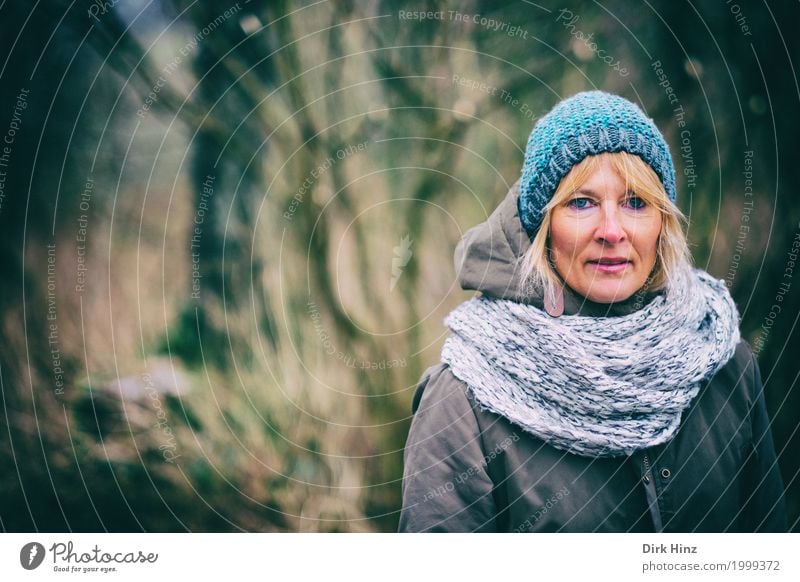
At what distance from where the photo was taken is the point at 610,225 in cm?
164

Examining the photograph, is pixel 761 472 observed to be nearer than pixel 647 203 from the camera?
No

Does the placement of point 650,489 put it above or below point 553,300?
below

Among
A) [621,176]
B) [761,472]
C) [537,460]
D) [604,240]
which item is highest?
[621,176]

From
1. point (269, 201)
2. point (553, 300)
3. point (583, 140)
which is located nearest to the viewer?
point (583, 140)

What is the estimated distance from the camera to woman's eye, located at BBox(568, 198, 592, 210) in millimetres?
1644

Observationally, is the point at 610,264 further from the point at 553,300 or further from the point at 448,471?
the point at 448,471

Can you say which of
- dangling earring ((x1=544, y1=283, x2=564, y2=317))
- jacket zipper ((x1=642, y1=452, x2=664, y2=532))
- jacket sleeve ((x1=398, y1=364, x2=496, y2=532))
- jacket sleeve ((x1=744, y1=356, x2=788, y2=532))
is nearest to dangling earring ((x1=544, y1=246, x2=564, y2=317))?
dangling earring ((x1=544, y1=283, x2=564, y2=317))

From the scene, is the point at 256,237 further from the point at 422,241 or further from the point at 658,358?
the point at 658,358

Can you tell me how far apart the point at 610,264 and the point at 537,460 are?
0.47 metres

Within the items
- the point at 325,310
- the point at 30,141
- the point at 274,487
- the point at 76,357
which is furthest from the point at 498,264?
the point at 30,141

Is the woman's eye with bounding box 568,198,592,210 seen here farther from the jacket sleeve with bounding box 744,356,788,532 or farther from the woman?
the jacket sleeve with bounding box 744,356,788,532

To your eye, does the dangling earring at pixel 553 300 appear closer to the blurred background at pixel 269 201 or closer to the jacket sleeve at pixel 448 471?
the jacket sleeve at pixel 448 471

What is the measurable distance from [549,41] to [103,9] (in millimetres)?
1259

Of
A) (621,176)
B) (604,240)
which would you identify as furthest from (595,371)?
(621,176)
